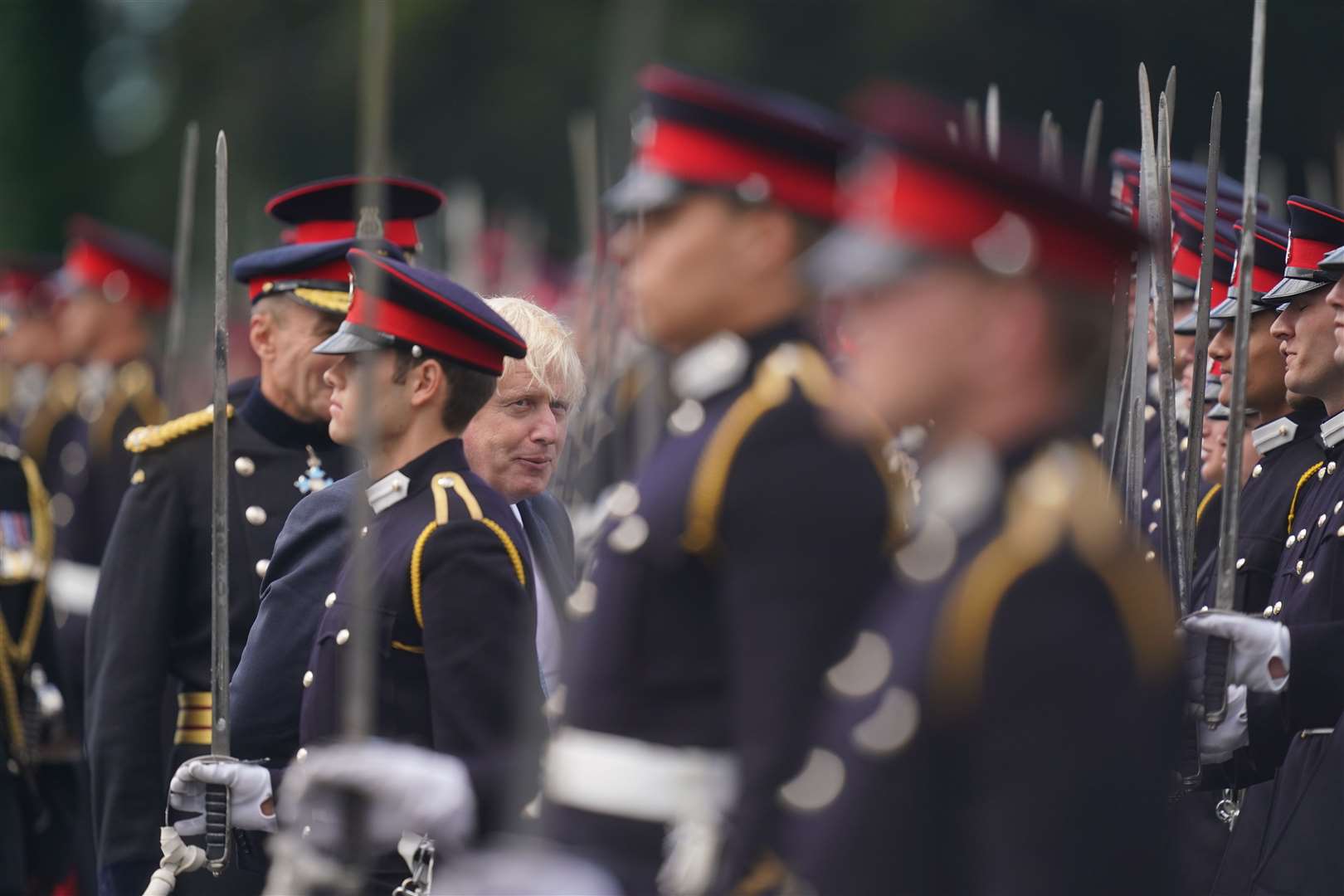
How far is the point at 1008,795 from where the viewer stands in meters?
2.37

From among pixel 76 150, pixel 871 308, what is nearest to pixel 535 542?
pixel 871 308

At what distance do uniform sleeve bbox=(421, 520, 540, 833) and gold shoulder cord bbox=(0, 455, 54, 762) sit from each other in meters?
2.92

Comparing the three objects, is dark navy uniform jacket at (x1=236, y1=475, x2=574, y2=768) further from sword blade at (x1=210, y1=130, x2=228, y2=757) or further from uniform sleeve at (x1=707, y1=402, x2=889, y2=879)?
uniform sleeve at (x1=707, y1=402, x2=889, y2=879)

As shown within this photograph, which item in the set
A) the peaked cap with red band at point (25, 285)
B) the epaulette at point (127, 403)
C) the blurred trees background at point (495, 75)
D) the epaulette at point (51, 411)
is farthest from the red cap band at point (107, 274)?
the blurred trees background at point (495, 75)

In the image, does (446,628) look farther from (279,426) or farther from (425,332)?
(279,426)

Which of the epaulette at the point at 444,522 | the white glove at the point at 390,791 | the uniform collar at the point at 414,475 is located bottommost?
the white glove at the point at 390,791

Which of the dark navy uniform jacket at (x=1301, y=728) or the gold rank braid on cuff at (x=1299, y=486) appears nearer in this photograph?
the dark navy uniform jacket at (x=1301, y=728)

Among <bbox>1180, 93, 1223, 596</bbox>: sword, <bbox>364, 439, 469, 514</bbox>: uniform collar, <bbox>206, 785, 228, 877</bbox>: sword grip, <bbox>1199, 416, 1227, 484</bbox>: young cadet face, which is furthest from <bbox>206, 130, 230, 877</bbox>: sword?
<bbox>1199, 416, 1227, 484</bbox>: young cadet face

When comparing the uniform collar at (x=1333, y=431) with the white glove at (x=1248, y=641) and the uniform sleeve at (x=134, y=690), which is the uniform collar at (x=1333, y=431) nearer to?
the white glove at (x=1248, y=641)

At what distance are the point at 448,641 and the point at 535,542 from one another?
1230mm

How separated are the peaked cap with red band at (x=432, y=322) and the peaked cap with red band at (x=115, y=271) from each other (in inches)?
285

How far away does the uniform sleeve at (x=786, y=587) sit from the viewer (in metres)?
2.73

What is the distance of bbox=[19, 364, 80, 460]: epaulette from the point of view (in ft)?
36.7

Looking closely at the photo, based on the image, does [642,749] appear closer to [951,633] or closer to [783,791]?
[783,791]
